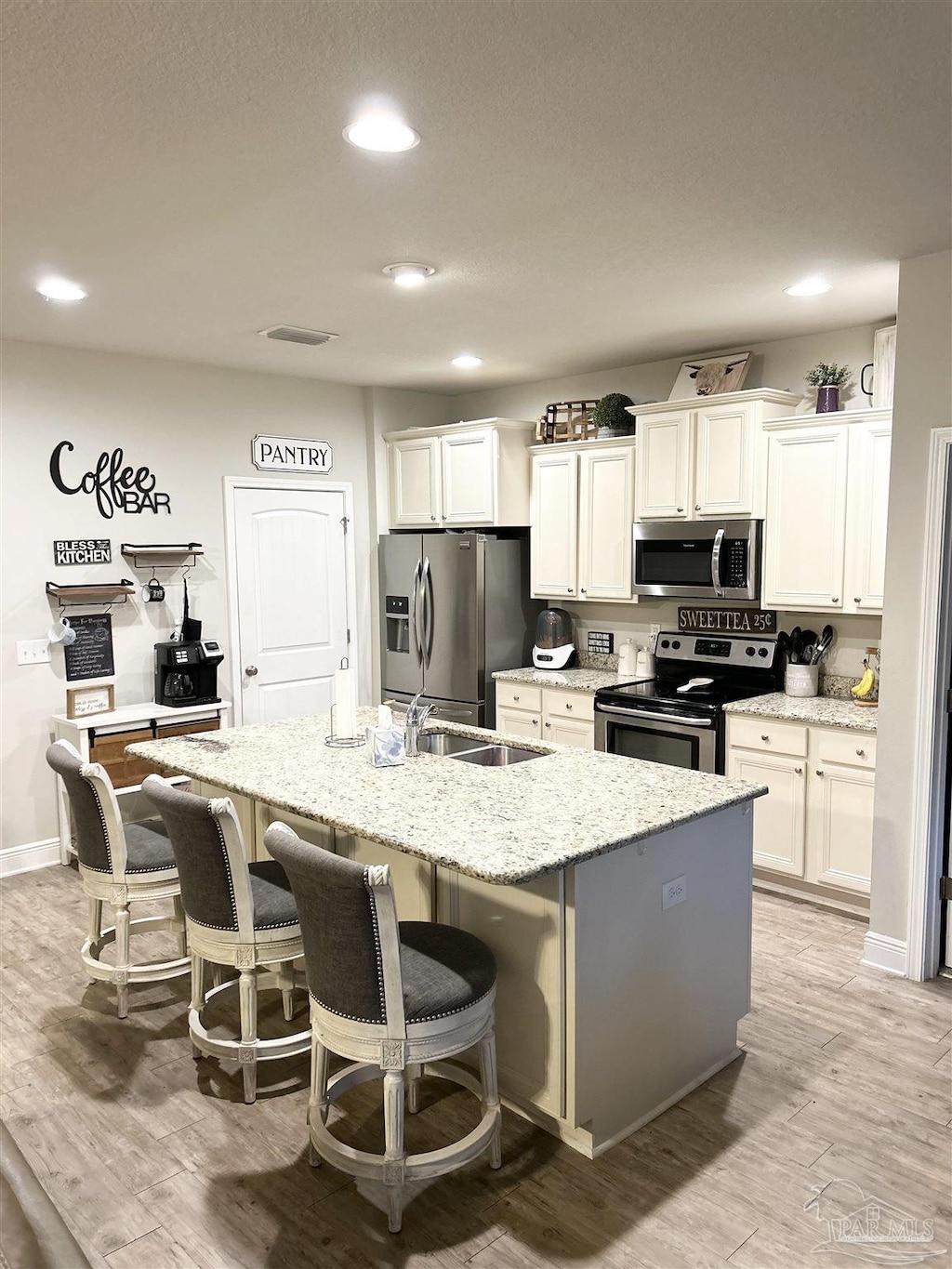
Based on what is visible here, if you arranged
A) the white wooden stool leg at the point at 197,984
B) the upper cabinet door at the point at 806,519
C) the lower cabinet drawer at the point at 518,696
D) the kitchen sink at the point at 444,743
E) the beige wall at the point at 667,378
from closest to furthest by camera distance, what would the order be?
the white wooden stool leg at the point at 197,984, the kitchen sink at the point at 444,743, the upper cabinet door at the point at 806,519, the beige wall at the point at 667,378, the lower cabinet drawer at the point at 518,696

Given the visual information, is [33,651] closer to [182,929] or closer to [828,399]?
[182,929]

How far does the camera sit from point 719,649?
4.87 m

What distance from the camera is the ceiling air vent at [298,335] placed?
14.0ft

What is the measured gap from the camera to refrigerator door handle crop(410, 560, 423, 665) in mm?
5750

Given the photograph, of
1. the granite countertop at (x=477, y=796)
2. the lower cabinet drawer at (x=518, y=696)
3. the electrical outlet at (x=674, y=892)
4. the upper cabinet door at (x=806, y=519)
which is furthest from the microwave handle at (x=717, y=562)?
the electrical outlet at (x=674, y=892)

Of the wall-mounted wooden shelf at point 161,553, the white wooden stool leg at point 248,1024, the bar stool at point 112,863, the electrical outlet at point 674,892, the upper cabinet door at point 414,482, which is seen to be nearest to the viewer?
the electrical outlet at point 674,892

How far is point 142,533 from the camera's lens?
503cm

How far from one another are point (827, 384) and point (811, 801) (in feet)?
6.33

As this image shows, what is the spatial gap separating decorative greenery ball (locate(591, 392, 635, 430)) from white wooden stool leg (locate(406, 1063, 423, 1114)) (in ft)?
11.9

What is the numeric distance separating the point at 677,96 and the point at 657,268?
4.34ft

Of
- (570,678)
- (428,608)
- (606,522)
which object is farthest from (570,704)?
(428,608)

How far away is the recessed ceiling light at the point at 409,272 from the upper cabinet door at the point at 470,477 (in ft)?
6.73

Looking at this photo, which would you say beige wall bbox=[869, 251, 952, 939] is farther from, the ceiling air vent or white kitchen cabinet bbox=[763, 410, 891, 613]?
the ceiling air vent

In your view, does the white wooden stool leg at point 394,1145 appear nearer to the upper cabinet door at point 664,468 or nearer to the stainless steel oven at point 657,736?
the stainless steel oven at point 657,736
